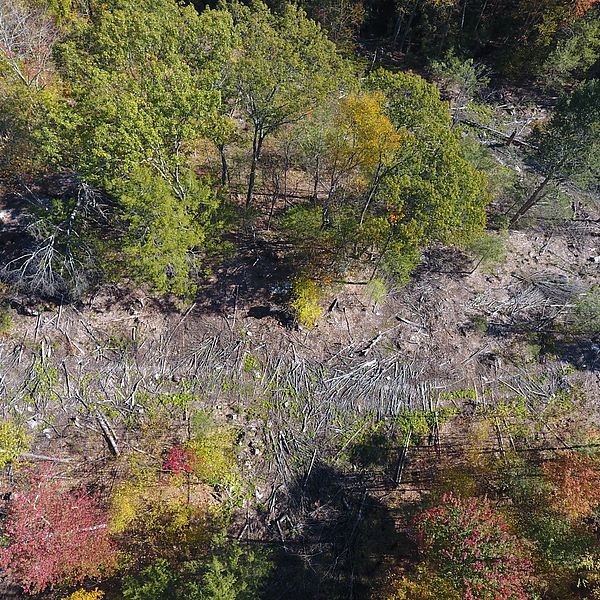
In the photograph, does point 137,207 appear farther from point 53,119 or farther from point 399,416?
point 399,416

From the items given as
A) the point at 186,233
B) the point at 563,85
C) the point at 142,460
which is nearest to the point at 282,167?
the point at 186,233

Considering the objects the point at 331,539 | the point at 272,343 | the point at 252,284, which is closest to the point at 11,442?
the point at 272,343

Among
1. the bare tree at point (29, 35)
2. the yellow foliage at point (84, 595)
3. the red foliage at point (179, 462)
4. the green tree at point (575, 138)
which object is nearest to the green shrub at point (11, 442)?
the yellow foliage at point (84, 595)

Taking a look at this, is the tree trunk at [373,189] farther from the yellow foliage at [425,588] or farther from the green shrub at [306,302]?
the yellow foliage at [425,588]

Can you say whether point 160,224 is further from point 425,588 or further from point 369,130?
point 425,588

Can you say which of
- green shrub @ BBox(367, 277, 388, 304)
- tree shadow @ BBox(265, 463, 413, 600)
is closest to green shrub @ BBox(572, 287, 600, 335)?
green shrub @ BBox(367, 277, 388, 304)
